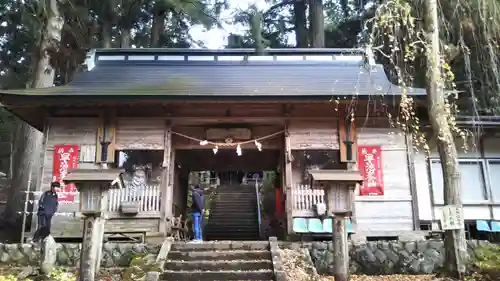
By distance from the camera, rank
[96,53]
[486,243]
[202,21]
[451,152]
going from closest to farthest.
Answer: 1. [451,152]
2. [486,243]
3. [96,53]
4. [202,21]

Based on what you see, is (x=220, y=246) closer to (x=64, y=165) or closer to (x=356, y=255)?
(x=356, y=255)

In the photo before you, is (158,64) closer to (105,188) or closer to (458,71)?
(105,188)

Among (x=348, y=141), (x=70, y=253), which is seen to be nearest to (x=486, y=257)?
(x=348, y=141)

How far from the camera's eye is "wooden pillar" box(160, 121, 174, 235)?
10.8 meters

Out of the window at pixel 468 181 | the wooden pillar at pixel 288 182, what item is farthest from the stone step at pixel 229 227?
the window at pixel 468 181

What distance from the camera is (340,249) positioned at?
698 centimetres

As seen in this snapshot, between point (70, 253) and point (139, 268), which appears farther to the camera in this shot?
point (70, 253)

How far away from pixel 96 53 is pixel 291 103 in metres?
6.96

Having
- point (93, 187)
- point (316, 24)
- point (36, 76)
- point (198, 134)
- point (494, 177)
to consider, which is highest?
point (316, 24)

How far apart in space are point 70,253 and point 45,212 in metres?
1.32

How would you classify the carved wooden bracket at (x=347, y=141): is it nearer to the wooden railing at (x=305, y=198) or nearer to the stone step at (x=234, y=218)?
the wooden railing at (x=305, y=198)

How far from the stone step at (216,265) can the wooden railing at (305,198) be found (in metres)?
2.83

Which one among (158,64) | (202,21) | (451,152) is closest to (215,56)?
(158,64)

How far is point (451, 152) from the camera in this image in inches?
271
